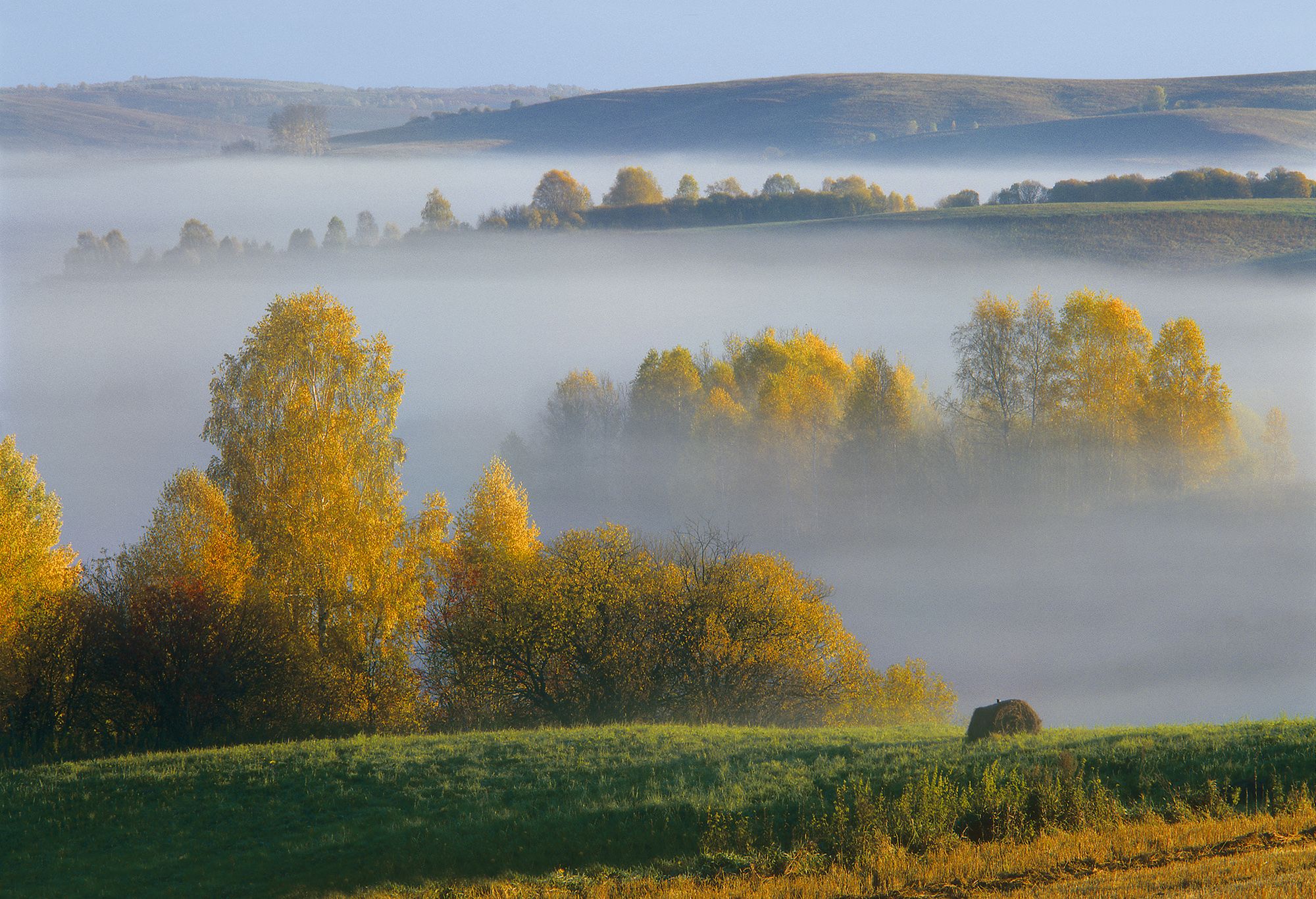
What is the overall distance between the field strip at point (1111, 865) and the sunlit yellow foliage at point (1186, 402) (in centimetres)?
5041

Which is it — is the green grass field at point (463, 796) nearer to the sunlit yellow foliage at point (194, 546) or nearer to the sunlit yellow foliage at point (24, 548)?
the sunlit yellow foliage at point (194, 546)

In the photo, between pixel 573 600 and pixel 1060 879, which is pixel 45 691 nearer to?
pixel 573 600

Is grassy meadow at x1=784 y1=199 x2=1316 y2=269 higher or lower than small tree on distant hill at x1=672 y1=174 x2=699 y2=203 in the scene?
lower

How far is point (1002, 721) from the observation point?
23.9 m

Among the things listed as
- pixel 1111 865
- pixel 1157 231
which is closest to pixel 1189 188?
pixel 1157 231

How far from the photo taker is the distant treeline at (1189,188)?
5482 inches

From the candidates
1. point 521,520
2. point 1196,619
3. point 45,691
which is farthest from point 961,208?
point 45,691

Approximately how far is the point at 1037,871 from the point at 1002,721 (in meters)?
7.74

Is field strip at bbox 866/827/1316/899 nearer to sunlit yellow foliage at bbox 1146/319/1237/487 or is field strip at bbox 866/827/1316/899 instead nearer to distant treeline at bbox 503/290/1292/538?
distant treeline at bbox 503/290/1292/538

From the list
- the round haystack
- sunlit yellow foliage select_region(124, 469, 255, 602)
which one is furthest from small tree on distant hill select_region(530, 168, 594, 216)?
the round haystack

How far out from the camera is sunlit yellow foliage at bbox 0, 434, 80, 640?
1314 inches

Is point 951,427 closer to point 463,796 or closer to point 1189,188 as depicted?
point 463,796

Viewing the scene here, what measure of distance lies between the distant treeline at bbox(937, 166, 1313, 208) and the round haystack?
136m

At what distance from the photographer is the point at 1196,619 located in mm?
56750
